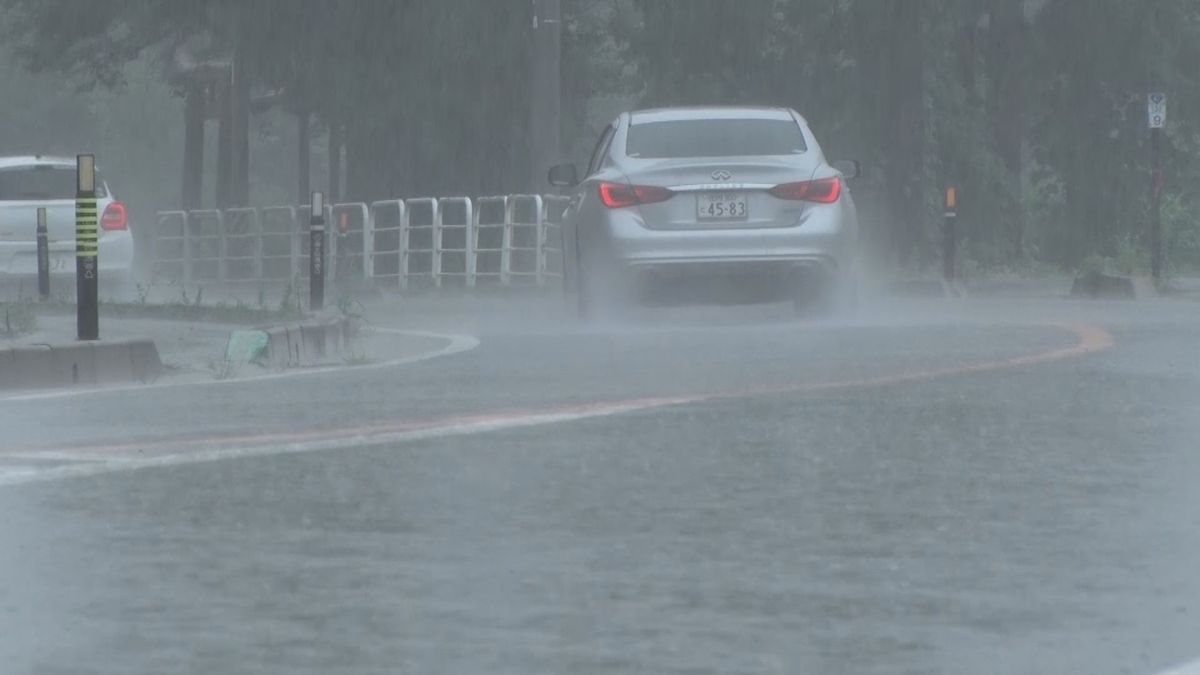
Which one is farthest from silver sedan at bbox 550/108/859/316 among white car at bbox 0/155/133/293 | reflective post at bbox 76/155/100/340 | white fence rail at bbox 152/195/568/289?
white car at bbox 0/155/133/293

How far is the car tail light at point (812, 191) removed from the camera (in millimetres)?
18312

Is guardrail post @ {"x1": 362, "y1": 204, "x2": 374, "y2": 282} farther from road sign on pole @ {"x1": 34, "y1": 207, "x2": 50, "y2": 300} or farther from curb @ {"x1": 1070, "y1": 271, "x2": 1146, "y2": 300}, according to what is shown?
curb @ {"x1": 1070, "y1": 271, "x2": 1146, "y2": 300}

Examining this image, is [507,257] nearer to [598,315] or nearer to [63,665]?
[598,315]

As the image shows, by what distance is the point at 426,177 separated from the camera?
38781 millimetres

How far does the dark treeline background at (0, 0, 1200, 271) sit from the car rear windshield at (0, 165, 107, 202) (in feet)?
27.3

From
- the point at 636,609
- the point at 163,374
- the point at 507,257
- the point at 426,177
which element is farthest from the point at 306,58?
the point at 636,609

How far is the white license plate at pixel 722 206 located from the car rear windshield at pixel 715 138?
0.88 metres

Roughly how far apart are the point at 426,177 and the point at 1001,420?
28.4m

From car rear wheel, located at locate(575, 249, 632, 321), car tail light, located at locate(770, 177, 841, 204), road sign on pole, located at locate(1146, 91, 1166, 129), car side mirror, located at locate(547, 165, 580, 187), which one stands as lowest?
car rear wheel, located at locate(575, 249, 632, 321)

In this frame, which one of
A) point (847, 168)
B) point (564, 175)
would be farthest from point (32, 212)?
point (847, 168)

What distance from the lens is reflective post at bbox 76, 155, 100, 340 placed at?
15133mm

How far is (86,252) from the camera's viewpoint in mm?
15375

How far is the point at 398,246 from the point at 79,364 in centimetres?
2203

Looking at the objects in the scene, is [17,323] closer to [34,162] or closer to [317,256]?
[317,256]
